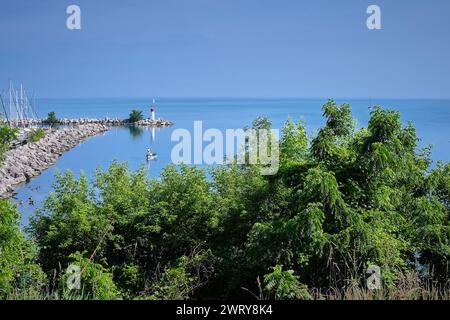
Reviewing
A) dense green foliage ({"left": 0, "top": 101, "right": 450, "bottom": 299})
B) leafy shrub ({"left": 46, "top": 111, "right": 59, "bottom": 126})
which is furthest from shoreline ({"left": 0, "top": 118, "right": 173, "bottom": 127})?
dense green foliage ({"left": 0, "top": 101, "right": 450, "bottom": 299})

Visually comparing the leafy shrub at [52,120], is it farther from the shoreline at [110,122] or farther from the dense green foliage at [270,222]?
the dense green foliage at [270,222]

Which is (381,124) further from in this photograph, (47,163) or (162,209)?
(47,163)

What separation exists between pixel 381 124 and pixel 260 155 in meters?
6.55

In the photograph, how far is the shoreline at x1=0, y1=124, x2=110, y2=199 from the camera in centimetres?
3522

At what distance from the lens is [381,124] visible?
9.95 m

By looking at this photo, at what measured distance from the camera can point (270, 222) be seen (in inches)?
463

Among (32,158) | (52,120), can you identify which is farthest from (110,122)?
(32,158)

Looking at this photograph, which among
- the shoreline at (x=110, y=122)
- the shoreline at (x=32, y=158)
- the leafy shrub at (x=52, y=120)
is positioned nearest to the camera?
the shoreline at (x=32, y=158)

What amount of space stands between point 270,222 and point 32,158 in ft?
114

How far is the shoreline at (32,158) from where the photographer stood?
35219mm

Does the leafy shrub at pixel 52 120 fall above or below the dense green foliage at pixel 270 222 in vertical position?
above

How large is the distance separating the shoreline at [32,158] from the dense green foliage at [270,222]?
18428 millimetres

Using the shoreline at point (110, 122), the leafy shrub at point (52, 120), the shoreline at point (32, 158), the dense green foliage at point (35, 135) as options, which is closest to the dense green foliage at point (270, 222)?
the shoreline at point (32, 158)
